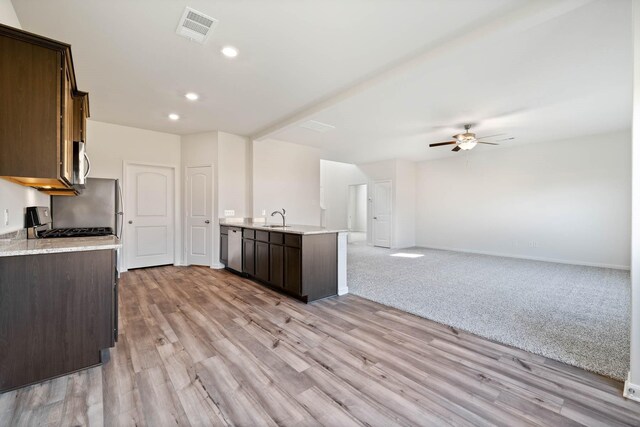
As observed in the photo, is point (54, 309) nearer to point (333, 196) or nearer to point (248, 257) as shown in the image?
point (248, 257)

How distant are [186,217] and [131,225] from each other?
92 centimetres

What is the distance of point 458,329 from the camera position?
8.84 feet

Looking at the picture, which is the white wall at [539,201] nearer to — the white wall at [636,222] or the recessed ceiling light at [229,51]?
the white wall at [636,222]

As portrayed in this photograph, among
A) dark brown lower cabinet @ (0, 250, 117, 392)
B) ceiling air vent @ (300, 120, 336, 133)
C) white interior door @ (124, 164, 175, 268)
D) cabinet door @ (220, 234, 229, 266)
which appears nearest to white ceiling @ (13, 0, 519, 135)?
ceiling air vent @ (300, 120, 336, 133)

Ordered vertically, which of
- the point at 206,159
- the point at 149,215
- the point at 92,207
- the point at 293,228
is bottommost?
the point at 293,228

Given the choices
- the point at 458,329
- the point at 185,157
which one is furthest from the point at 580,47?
the point at 185,157

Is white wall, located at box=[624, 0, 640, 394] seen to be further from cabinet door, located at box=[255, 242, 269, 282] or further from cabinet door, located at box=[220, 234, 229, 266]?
cabinet door, located at box=[220, 234, 229, 266]

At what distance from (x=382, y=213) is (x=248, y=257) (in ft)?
16.4

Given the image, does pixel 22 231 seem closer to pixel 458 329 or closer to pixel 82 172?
pixel 82 172

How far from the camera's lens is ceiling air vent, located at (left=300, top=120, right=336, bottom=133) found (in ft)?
15.8

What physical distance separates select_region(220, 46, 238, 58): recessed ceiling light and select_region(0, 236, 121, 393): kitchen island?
200cm

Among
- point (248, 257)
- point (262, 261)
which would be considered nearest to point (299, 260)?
point (262, 261)

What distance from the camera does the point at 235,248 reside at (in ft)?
15.7

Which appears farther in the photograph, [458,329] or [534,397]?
[458,329]
